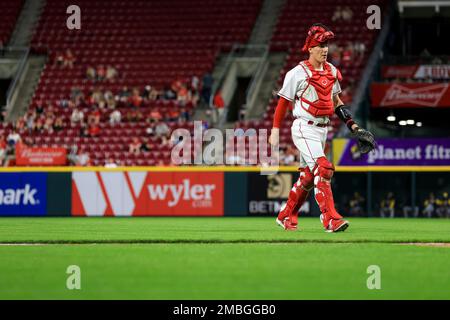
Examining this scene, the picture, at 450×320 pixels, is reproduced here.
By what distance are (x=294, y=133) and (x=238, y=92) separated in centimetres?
2145

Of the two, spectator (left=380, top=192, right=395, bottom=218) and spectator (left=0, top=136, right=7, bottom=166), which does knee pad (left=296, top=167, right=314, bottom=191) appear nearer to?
spectator (left=380, top=192, right=395, bottom=218)

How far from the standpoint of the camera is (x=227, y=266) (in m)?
8.68

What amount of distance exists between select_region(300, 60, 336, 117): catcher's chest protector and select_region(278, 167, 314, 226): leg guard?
79cm

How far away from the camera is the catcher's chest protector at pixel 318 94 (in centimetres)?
1292

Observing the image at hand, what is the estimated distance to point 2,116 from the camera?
32.2 m

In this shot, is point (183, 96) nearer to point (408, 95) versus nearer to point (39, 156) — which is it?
point (39, 156)

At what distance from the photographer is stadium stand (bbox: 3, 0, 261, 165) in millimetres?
29531

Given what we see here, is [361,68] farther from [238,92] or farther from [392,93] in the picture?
[238,92]

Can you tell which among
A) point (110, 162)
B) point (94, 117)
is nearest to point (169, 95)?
point (94, 117)

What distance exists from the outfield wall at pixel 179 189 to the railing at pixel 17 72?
9.01 meters

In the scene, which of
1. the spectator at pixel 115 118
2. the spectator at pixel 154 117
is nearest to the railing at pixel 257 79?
the spectator at pixel 154 117

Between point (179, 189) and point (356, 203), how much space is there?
4.17m
